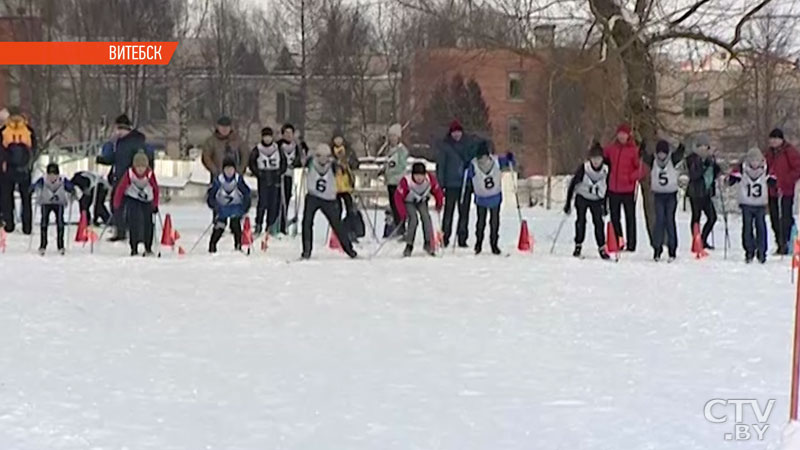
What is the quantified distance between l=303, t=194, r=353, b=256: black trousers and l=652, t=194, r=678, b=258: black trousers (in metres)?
4.06

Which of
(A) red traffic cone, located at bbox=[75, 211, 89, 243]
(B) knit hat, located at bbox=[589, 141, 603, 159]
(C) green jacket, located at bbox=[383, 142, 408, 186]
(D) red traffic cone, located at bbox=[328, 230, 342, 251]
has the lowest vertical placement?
(D) red traffic cone, located at bbox=[328, 230, 342, 251]

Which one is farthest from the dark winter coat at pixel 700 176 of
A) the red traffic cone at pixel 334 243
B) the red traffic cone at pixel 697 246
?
the red traffic cone at pixel 334 243

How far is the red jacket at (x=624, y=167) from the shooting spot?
15.3 meters

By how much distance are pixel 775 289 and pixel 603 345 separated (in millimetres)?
4081

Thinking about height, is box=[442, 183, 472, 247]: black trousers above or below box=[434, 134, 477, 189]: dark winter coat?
below

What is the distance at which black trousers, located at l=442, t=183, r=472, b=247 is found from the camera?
52.3ft

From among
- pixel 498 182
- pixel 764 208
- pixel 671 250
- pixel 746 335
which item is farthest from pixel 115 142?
pixel 746 335

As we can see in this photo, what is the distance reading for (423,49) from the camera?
144 ft

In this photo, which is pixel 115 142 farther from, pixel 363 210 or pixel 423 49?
pixel 423 49

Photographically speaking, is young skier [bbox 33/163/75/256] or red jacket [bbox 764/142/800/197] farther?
red jacket [bbox 764/142/800/197]

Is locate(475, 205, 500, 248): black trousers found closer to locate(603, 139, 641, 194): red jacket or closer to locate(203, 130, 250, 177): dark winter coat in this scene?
locate(603, 139, 641, 194): red jacket

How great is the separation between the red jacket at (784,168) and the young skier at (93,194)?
9.87 m

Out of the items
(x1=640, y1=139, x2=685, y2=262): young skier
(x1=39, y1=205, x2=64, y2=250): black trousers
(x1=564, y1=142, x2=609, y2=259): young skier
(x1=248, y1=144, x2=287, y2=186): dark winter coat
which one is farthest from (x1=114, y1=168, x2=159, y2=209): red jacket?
(x1=640, y1=139, x2=685, y2=262): young skier

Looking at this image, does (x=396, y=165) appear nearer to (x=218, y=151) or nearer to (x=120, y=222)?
(x=218, y=151)
